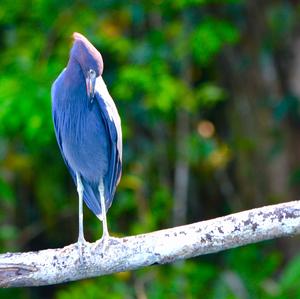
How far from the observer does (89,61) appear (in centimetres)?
470

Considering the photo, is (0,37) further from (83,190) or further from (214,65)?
(83,190)

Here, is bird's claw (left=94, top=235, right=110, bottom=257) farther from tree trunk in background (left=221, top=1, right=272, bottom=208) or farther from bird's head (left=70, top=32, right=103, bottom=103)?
tree trunk in background (left=221, top=1, right=272, bottom=208)

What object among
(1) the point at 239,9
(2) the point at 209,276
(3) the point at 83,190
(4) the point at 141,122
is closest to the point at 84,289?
(2) the point at 209,276

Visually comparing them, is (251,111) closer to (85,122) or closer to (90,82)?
(85,122)

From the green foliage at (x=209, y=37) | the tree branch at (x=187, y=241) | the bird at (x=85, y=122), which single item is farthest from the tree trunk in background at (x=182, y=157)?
the tree branch at (x=187, y=241)

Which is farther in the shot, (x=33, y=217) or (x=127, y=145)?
(x=33, y=217)

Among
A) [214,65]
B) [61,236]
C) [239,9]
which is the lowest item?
[61,236]

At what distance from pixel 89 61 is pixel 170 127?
3.44 m

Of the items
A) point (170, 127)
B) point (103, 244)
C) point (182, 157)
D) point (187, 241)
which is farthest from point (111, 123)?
point (170, 127)

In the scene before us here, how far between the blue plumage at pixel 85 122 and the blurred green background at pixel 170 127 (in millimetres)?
1418

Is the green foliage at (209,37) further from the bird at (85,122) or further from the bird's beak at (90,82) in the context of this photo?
the bird's beak at (90,82)

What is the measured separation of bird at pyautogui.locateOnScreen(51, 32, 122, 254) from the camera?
189 inches

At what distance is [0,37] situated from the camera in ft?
26.5

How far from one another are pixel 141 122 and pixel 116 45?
0.86 meters
